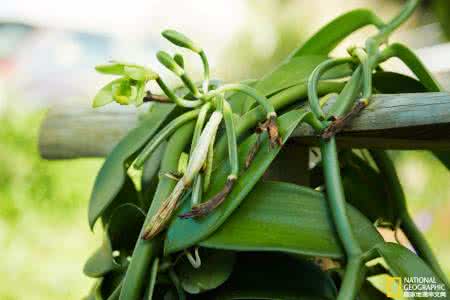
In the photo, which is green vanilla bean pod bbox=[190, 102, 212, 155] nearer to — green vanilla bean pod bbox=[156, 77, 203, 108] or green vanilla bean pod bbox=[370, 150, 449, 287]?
green vanilla bean pod bbox=[156, 77, 203, 108]

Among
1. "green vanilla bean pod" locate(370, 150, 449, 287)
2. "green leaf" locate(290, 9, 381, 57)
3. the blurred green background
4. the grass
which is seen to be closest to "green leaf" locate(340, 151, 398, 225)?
"green vanilla bean pod" locate(370, 150, 449, 287)

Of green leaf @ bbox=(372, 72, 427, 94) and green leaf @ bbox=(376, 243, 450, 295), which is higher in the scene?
green leaf @ bbox=(372, 72, 427, 94)

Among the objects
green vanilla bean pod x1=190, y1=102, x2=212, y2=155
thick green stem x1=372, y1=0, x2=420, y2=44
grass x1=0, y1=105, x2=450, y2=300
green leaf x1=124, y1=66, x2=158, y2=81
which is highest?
green leaf x1=124, y1=66, x2=158, y2=81

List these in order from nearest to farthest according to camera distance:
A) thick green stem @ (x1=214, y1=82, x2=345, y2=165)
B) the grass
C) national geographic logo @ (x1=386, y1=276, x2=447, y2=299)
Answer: national geographic logo @ (x1=386, y1=276, x2=447, y2=299)
thick green stem @ (x1=214, y1=82, x2=345, y2=165)
the grass

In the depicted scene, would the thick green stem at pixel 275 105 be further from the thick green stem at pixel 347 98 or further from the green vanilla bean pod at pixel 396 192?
the green vanilla bean pod at pixel 396 192

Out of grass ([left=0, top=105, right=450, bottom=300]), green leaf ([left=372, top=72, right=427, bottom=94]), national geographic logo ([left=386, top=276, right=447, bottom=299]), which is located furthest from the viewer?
grass ([left=0, top=105, right=450, bottom=300])

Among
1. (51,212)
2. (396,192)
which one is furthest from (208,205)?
(51,212)

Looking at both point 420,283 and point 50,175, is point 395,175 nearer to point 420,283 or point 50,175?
point 420,283

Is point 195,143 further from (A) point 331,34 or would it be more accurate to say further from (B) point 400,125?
(A) point 331,34

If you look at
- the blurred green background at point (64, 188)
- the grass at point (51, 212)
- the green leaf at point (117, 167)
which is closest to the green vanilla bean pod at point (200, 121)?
the green leaf at point (117, 167)
